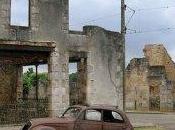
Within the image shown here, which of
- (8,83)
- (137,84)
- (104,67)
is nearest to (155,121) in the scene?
(104,67)

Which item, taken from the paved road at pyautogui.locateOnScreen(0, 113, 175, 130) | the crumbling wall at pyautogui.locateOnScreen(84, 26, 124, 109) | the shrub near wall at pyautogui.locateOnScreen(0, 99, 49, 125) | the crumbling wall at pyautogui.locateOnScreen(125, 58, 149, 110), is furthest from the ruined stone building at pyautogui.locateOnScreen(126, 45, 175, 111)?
the shrub near wall at pyautogui.locateOnScreen(0, 99, 49, 125)

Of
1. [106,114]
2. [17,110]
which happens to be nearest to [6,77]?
[17,110]

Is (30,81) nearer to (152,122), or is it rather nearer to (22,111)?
(152,122)

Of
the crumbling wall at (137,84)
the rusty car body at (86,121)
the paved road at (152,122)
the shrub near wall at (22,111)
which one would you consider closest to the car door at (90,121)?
the rusty car body at (86,121)

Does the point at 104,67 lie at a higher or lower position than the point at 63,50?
lower

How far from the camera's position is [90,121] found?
1719 centimetres

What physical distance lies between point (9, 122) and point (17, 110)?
633 mm

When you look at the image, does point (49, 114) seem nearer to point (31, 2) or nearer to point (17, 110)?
point (17, 110)

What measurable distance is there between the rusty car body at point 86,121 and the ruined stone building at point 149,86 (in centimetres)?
3134

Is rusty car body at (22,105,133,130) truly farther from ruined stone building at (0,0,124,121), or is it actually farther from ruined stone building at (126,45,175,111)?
ruined stone building at (126,45,175,111)

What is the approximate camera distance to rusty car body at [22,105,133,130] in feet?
54.5

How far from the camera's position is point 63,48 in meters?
25.5

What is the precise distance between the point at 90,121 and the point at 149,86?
33359 mm

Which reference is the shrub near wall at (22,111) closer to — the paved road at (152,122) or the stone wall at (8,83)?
the paved road at (152,122)
